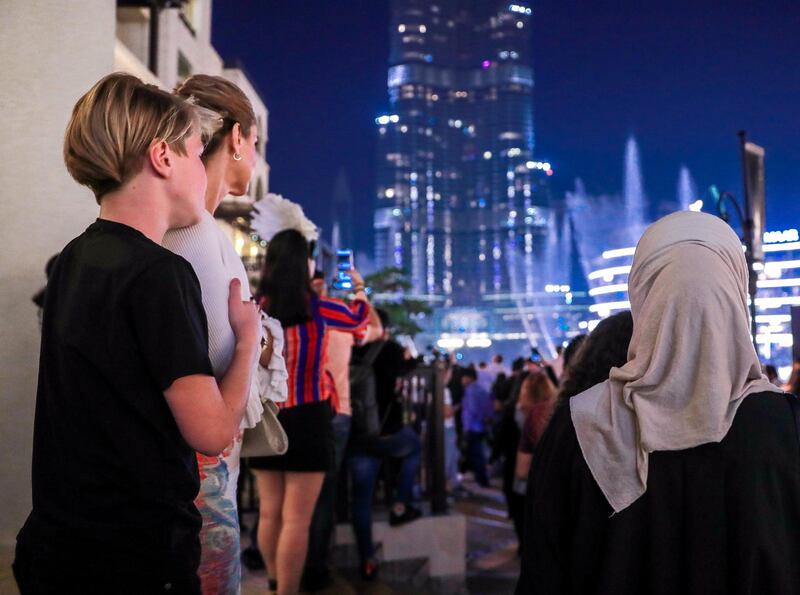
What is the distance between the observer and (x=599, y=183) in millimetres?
161625

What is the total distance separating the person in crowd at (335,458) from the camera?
570cm

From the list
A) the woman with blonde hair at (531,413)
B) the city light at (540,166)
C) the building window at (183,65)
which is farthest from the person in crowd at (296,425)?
the city light at (540,166)

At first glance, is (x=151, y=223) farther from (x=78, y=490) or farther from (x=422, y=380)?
(x=422, y=380)

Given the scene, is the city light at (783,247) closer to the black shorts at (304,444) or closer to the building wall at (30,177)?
the black shorts at (304,444)

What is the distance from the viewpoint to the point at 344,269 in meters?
5.78

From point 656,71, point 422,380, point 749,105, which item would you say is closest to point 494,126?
point 656,71

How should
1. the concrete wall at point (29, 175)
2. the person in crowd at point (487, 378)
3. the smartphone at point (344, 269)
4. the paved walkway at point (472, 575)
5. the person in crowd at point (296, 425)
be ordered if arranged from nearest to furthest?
1. the concrete wall at point (29, 175)
2. the person in crowd at point (296, 425)
3. the smartphone at point (344, 269)
4. the paved walkway at point (472, 575)
5. the person in crowd at point (487, 378)

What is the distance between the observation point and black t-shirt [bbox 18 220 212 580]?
5.12 ft

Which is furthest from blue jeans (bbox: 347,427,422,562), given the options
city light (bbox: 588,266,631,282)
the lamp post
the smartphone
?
city light (bbox: 588,266,631,282)

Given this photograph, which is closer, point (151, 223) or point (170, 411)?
point (170, 411)

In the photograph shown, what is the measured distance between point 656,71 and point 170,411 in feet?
490

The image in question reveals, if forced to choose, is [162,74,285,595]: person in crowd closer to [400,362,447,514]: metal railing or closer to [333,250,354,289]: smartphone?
[333,250,354,289]: smartphone

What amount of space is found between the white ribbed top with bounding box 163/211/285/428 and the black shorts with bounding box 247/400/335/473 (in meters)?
2.29

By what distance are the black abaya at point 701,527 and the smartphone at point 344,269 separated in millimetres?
3174
